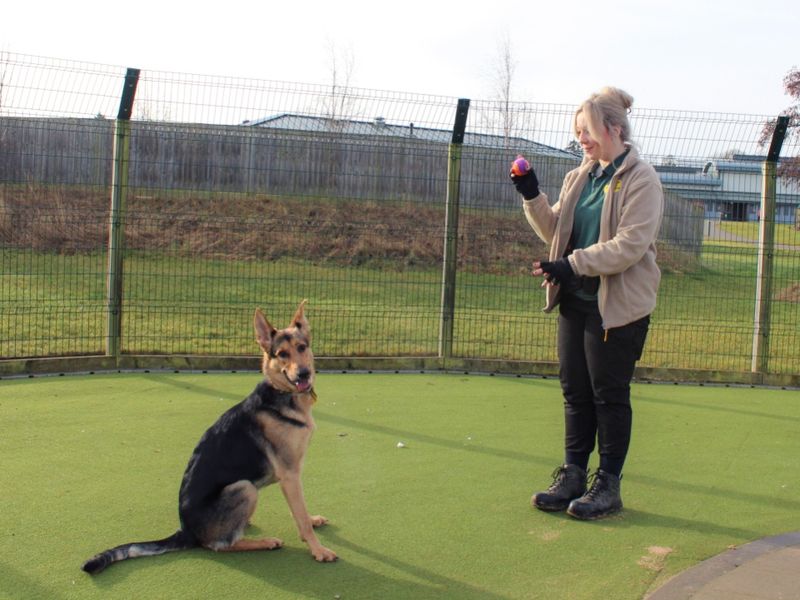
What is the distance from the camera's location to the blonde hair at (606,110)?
17.3ft

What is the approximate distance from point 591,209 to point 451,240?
189 inches

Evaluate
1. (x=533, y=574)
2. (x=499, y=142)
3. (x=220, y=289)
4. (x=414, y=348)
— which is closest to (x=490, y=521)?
(x=533, y=574)

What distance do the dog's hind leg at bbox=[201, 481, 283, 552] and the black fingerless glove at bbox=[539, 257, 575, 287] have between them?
6.48ft

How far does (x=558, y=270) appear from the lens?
17.0ft

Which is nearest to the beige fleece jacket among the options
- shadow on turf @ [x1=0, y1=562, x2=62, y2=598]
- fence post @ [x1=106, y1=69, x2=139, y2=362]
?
shadow on turf @ [x1=0, y1=562, x2=62, y2=598]

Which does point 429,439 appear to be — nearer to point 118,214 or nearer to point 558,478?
point 558,478

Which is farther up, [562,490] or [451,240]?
[451,240]

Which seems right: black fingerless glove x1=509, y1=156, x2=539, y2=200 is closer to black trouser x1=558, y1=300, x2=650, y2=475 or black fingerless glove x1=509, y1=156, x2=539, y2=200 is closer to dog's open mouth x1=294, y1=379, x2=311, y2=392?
black trouser x1=558, y1=300, x2=650, y2=475

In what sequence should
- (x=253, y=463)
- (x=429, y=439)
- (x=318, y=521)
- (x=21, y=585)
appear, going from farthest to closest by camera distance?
(x=429, y=439)
(x=318, y=521)
(x=253, y=463)
(x=21, y=585)

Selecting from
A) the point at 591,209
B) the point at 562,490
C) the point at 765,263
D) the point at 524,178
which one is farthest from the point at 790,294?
the point at 524,178

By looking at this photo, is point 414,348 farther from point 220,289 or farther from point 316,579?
point 316,579

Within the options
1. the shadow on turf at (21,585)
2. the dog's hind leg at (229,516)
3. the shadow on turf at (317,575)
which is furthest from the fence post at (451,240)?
the shadow on turf at (21,585)

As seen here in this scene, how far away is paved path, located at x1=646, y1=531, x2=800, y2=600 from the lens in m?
4.21

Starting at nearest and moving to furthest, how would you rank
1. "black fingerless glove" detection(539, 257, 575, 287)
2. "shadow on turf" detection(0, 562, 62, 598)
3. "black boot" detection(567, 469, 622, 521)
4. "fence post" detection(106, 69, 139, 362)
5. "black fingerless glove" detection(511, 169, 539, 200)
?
1. "shadow on turf" detection(0, 562, 62, 598)
2. "black fingerless glove" detection(539, 257, 575, 287)
3. "black boot" detection(567, 469, 622, 521)
4. "black fingerless glove" detection(511, 169, 539, 200)
5. "fence post" detection(106, 69, 139, 362)
